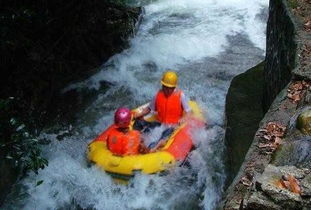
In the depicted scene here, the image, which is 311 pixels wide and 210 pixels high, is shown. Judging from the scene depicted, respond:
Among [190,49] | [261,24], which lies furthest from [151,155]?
[261,24]

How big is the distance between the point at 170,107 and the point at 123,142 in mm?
1082

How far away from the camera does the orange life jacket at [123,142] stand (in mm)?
6793

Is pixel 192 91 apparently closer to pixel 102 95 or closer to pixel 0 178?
pixel 102 95

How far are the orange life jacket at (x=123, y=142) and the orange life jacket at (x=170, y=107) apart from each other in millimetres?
773

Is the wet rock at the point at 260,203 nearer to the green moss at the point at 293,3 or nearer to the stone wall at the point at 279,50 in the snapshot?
the stone wall at the point at 279,50

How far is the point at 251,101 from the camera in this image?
729 centimetres

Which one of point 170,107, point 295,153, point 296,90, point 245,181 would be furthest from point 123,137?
point 295,153

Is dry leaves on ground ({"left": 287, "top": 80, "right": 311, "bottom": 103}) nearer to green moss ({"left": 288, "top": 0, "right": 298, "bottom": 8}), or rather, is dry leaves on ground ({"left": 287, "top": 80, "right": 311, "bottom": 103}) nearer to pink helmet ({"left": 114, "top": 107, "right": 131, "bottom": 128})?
green moss ({"left": 288, "top": 0, "right": 298, "bottom": 8})

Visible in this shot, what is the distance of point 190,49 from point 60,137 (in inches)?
187

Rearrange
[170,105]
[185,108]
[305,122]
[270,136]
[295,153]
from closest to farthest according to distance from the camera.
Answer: [295,153], [305,122], [270,136], [170,105], [185,108]

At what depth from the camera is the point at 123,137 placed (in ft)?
22.2

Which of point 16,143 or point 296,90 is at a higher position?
point 296,90

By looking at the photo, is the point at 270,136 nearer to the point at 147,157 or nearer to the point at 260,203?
the point at 260,203

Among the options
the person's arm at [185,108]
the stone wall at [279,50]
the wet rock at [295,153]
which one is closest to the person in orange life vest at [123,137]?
the person's arm at [185,108]
